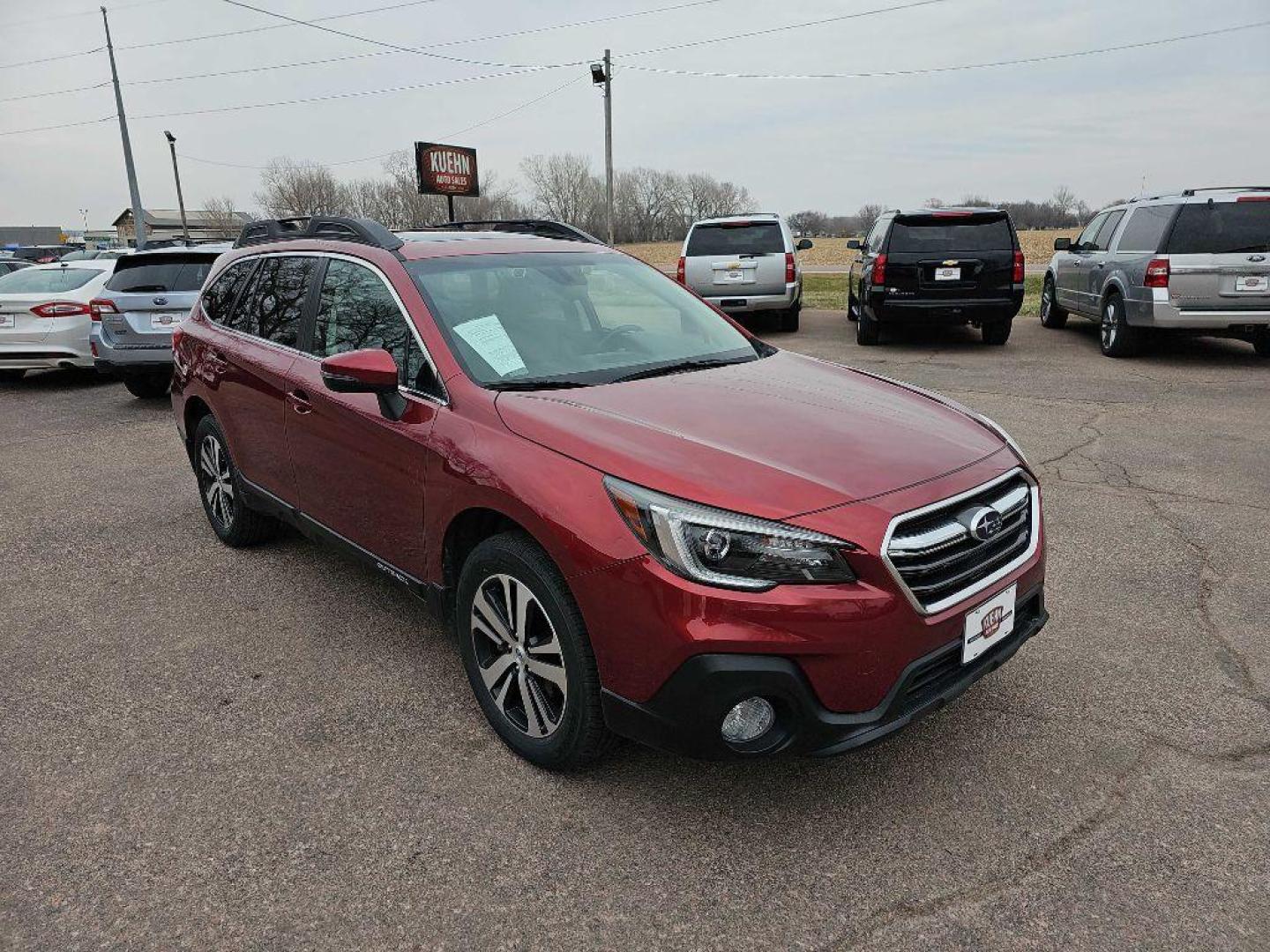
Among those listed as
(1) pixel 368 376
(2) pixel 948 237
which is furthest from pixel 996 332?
(1) pixel 368 376

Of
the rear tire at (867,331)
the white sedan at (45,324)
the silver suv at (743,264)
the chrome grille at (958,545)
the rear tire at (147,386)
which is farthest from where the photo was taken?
the silver suv at (743,264)

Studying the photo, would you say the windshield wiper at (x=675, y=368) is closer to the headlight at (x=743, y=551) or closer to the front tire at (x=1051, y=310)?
the headlight at (x=743, y=551)

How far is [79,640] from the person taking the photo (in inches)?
155

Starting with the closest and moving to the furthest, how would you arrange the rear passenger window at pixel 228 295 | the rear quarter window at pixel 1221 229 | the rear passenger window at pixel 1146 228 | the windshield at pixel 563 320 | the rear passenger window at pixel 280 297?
the windshield at pixel 563 320
the rear passenger window at pixel 280 297
the rear passenger window at pixel 228 295
the rear quarter window at pixel 1221 229
the rear passenger window at pixel 1146 228

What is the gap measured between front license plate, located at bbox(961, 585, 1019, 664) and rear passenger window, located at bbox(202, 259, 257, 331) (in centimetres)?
367

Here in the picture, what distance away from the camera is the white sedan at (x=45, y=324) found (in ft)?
34.5

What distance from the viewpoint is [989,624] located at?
2.65 meters

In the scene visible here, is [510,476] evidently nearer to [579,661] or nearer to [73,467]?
[579,661]

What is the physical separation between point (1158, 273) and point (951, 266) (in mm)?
2360

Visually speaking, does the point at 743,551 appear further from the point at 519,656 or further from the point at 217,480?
the point at 217,480

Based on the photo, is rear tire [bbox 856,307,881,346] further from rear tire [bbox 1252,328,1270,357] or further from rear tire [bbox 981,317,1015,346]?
rear tire [bbox 1252,328,1270,357]

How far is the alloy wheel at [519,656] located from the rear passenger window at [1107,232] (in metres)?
11.0

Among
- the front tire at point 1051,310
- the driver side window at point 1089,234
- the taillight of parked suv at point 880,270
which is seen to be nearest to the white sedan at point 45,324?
the taillight of parked suv at point 880,270

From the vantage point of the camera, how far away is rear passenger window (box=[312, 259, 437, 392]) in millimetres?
3271
